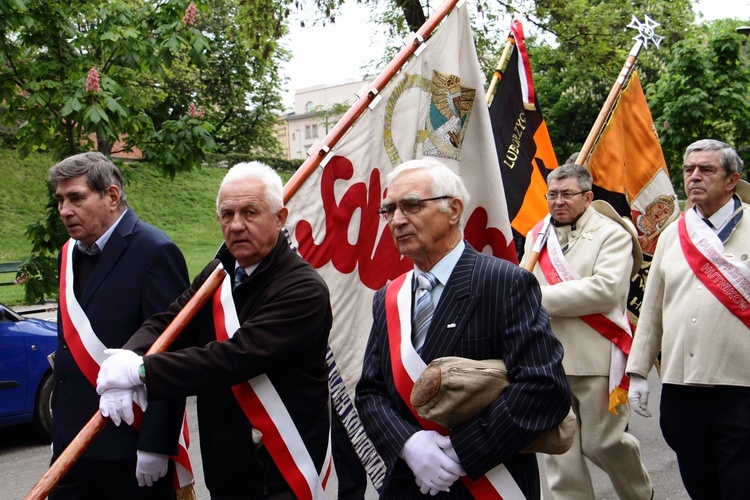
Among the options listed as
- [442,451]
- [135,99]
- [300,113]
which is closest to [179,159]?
[135,99]

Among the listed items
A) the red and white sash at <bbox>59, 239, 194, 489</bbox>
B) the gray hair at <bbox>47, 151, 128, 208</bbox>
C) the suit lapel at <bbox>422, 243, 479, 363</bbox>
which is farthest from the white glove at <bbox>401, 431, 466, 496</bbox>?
the gray hair at <bbox>47, 151, 128, 208</bbox>

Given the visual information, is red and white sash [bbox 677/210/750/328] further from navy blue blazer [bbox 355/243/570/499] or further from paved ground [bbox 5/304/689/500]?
paved ground [bbox 5/304/689/500]

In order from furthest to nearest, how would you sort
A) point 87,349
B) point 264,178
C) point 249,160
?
1. point 249,160
2. point 87,349
3. point 264,178

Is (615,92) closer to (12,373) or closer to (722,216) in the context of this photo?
(722,216)

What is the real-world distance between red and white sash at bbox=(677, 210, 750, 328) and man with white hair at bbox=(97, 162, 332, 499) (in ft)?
6.55

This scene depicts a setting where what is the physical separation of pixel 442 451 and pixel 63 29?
5722 mm

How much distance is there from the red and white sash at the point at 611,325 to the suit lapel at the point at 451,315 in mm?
2259

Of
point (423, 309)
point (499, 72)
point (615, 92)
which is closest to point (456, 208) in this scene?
point (423, 309)

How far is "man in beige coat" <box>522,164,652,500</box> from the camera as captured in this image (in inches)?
173

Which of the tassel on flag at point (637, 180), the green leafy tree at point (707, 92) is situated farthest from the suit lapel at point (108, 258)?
the green leafy tree at point (707, 92)

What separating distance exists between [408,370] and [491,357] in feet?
0.83

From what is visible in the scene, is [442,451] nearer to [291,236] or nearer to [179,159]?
[291,236]

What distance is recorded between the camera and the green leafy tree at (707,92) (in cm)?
1100

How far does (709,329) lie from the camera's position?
3736 mm
